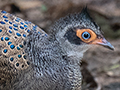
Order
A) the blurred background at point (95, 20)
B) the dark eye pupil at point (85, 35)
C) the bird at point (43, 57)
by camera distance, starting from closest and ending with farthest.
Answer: the dark eye pupil at point (85, 35)
the bird at point (43, 57)
the blurred background at point (95, 20)

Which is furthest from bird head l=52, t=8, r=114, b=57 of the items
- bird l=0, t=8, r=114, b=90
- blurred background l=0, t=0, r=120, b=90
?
blurred background l=0, t=0, r=120, b=90

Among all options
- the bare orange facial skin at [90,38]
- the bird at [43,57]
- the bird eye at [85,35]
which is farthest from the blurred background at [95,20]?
the bird eye at [85,35]

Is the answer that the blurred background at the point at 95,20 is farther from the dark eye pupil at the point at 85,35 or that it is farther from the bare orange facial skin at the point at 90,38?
the dark eye pupil at the point at 85,35

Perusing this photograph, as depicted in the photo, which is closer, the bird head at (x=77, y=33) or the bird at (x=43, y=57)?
the bird head at (x=77, y=33)

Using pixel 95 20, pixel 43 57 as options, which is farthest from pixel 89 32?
pixel 95 20

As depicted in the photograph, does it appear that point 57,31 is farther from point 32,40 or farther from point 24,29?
point 24,29

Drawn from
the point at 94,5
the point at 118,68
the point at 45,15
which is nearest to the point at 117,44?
the point at 118,68

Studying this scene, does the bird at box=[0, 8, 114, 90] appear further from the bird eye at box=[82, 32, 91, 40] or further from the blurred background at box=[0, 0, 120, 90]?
the blurred background at box=[0, 0, 120, 90]

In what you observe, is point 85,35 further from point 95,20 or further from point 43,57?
point 95,20
